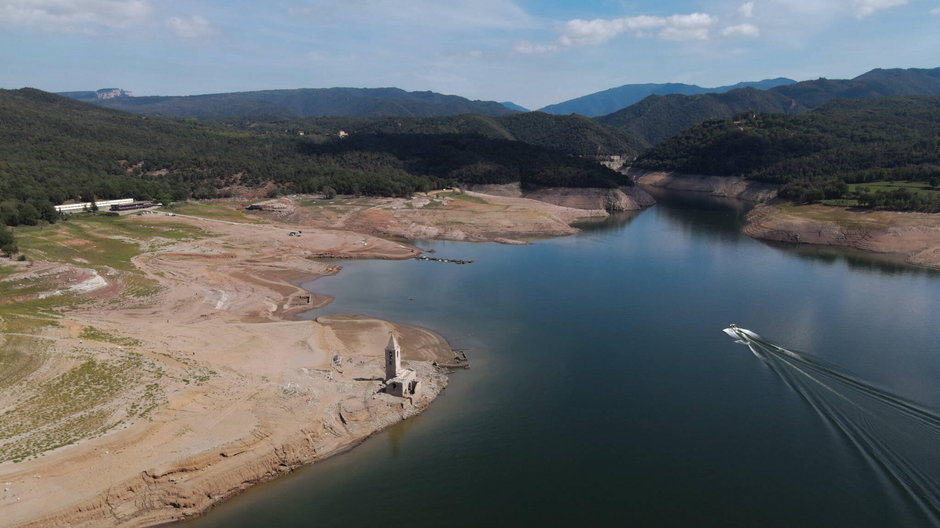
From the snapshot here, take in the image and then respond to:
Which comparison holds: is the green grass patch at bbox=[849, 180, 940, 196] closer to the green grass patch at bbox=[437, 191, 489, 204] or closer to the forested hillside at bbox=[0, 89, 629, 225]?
the forested hillside at bbox=[0, 89, 629, 225]

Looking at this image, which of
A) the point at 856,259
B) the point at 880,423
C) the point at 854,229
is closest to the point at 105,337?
the point at 880,423

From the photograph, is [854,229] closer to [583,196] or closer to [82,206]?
[583,196]

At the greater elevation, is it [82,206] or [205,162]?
[205,162]

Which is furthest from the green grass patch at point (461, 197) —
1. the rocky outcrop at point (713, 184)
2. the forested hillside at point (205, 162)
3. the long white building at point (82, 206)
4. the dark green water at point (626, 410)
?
the rocky outcrop at point (713, 184)

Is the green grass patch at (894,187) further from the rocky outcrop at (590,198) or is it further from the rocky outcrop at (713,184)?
the rocky outcrop at (590,198)

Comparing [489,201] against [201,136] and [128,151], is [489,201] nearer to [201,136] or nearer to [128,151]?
[128,151]

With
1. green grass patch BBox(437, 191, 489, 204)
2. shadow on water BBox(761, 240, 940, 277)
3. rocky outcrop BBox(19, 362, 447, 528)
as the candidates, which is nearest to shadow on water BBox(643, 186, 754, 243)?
shadow on water BBox(761, 240, 940, 277)
